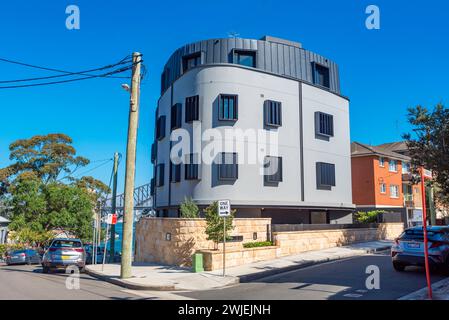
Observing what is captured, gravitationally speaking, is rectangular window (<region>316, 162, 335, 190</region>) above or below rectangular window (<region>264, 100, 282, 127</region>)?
below

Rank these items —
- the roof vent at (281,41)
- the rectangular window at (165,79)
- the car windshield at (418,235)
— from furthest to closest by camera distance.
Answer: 1. the rectangular window at (165,79)
2. the roof vent at (281,41)
3. the car windshield at (418,235)

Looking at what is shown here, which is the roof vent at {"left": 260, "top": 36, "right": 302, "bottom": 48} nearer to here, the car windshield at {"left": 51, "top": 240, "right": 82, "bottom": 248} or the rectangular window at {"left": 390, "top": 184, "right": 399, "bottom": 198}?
the car windshield at {"left": 51, "top": 240, "right": 82, "bottom": 248}

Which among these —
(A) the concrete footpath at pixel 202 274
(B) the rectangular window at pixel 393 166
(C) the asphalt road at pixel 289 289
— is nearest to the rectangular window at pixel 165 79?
(A) the concrete footpath at pixel 202 274

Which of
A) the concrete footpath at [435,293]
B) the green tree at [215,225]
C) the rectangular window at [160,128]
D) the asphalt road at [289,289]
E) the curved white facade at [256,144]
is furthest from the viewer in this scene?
the rectangular window at [160,128]

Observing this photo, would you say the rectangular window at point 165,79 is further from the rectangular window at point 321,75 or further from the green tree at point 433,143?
the green tree at point 433,143

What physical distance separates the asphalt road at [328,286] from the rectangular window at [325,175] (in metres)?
12.2

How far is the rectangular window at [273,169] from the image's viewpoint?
24266mm

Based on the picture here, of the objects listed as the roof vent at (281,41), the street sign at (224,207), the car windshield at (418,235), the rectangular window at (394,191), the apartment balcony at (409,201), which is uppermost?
the roof vent at (281,41)

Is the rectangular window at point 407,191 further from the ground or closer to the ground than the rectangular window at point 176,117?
closer to the ground

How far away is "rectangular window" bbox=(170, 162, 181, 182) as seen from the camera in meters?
24.8

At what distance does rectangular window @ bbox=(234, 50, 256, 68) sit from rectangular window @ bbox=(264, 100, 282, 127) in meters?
2.82

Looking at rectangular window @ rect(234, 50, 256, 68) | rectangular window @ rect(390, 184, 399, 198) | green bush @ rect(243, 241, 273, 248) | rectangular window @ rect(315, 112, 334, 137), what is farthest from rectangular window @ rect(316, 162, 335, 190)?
rectangular window @ rect(390, 184, 399, 198)

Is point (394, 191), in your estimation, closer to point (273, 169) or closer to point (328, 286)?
point (273, 169)
